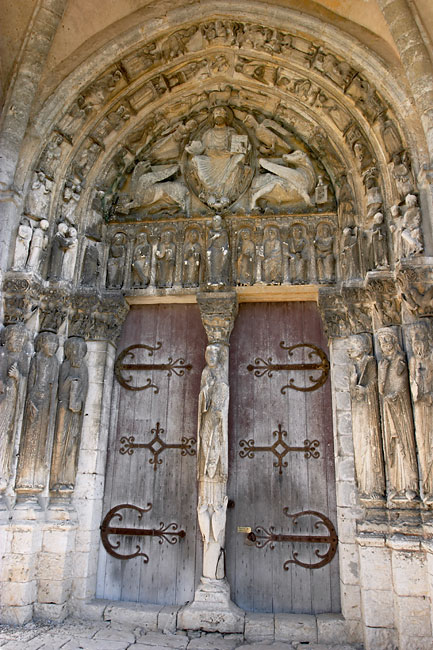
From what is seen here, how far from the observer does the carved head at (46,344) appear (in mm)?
4754

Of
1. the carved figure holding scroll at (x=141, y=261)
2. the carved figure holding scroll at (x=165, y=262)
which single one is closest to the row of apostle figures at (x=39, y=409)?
the carved figure holding scroll at (x=141, y=261)

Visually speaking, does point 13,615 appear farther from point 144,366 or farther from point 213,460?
point 144,366

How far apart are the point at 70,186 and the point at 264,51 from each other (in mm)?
2397

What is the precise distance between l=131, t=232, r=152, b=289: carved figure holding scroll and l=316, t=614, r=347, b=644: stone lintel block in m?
3.41

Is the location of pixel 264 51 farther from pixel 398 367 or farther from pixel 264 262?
pixel 398 367

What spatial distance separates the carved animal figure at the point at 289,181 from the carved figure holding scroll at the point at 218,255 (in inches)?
17.2

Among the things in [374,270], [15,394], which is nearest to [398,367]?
[374,270]

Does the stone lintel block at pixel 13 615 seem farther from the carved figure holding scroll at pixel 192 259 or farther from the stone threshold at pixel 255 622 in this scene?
the carved figure holding scroll at pixel 192 259

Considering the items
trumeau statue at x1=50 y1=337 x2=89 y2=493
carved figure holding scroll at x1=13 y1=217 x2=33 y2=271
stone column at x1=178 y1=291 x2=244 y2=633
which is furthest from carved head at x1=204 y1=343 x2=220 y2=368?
carved figure holding scroll at x1=13 y1=217 x2=33 y2=271

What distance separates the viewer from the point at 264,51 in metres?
5.27

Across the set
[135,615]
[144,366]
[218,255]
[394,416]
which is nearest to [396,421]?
[394,416]

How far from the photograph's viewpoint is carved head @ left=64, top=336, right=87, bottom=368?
490 centimetres

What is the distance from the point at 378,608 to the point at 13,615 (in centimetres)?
284

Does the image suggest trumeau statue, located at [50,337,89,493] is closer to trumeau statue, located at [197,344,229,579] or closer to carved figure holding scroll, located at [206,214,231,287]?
trumeau statue, located at [197,344,229,579]
